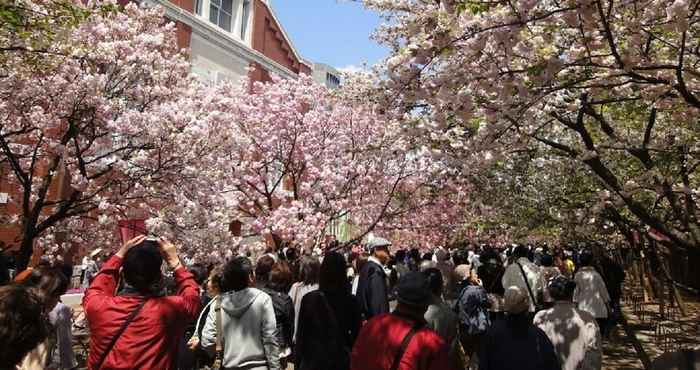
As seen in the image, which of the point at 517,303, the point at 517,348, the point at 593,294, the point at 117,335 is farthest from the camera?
the point at 593,294

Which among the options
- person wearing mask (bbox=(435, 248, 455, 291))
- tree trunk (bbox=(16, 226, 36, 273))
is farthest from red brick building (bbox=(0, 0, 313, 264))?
person wearing mask (bbox=(435, 248, 455, 291))

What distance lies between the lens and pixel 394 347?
115 inches

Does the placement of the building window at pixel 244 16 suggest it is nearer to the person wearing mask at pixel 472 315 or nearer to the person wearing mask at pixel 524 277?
the person wearing mask at pixel 524 277

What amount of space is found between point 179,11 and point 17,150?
12.7m

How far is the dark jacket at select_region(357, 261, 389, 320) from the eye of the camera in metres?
5.62

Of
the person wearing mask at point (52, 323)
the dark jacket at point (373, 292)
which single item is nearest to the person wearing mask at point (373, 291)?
the dark jacket at point (373, 292)

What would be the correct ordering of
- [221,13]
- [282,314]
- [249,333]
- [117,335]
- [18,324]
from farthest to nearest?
[221,13] → [282,314] → [249,333] → [117,335] → [18,324]

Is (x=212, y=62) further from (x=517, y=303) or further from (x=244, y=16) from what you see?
(x=517, y=303)

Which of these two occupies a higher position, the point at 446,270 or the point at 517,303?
the point at 446,270

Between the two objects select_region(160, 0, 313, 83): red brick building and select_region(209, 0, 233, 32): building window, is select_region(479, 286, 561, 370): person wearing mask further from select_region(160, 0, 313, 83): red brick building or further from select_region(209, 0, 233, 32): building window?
select_region(209, 0, 233, 32): building window

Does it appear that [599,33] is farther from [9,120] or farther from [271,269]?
[9,120]

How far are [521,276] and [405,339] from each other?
208 inches

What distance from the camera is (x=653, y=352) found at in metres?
10.1

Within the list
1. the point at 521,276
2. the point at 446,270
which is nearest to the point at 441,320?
the point at 521,276
